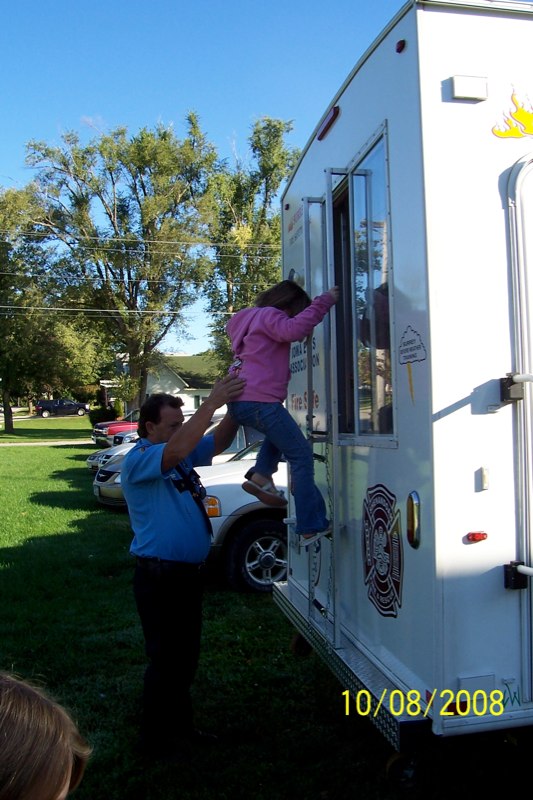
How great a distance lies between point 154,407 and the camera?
3.90 metres

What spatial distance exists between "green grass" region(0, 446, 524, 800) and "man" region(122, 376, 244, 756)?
307 mm

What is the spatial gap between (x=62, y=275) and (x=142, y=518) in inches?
1401

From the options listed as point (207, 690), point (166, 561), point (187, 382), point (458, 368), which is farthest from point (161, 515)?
point (187, 382)

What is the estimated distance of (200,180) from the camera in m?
39.7

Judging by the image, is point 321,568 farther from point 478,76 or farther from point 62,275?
point 62,275

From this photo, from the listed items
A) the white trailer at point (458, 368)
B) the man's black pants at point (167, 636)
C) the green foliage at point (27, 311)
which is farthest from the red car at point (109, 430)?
the white trailer at point (458, 368)

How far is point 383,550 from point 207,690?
2.21m

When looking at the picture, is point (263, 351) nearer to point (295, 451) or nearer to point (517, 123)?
point (295, 451)

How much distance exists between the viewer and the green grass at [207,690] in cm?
357

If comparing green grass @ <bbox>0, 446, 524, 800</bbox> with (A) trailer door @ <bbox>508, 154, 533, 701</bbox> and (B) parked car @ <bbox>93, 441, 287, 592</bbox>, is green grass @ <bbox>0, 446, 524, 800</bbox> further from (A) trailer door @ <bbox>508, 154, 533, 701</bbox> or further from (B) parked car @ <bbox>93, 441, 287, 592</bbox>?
(A) trailer door @ <bbox>508, 154, 533, 701</bbox>

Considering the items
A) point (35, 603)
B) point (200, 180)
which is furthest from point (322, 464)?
point (200, 180)

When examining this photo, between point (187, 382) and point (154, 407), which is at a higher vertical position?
point (187, 382)

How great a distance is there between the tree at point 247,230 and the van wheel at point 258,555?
31551mm

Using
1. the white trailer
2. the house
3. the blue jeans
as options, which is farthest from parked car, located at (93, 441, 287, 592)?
the house
